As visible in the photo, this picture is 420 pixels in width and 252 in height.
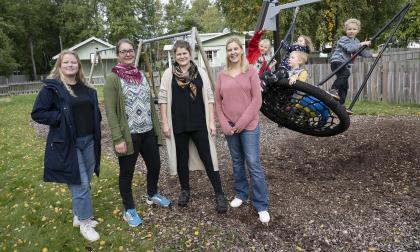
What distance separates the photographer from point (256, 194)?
4211mm

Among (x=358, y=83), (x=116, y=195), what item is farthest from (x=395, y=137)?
(x=358, y=83)

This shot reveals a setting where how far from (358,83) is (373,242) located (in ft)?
32.8

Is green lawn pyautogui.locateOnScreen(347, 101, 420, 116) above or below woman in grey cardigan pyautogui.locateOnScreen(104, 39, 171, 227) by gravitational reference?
below

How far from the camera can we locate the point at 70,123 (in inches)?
144

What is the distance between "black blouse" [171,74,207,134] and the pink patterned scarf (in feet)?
1.27

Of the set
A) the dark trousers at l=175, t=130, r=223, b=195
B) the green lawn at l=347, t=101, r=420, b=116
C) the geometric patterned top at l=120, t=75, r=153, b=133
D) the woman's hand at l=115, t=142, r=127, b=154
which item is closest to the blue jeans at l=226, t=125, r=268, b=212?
the dark trousers at l=175, t=130, r=223, b=195

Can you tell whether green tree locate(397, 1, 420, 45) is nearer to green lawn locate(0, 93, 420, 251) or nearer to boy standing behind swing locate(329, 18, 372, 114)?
boy standing behind swing locate(329, 18, 372, 114)

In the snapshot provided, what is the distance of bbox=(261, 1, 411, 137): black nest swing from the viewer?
13.7 feet

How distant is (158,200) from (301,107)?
214 centimetres


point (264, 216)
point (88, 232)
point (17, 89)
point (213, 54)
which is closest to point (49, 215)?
point (88, 232)

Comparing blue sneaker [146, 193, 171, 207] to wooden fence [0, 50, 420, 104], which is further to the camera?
wooden fence [0, 50, 420, 104]

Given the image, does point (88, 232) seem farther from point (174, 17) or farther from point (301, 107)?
point (174, 17)

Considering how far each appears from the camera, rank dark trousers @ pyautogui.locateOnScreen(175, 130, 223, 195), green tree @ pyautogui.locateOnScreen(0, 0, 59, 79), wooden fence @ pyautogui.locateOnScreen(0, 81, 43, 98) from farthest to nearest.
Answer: green tree @ pyautogui.locateOnScreen(0, 0, 59, 79) < wooden fence @ pyautogui.locateOnScreen(0, 81, 43, 98) < dark trousers @ pyautogui.locateOnScreen(175, 130, 223, 195)

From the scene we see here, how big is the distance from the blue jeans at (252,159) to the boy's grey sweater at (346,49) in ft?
6.72
